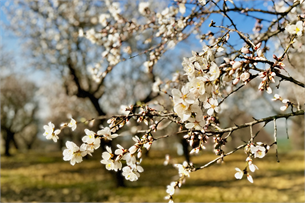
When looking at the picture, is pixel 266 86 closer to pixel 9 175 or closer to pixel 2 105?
pixel 9 175

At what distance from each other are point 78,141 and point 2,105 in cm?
864

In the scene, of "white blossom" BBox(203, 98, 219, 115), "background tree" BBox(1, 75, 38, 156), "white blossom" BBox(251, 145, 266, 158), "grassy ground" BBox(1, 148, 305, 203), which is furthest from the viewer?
"background tree" BBox(1, 75, 38, 156)

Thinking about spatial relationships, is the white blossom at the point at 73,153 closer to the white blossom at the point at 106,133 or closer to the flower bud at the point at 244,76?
the white blossom at the point at 106,133

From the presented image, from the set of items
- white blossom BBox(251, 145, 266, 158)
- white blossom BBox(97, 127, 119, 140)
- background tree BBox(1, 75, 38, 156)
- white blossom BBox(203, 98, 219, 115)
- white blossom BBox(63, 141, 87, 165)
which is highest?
background tree BBox(1, 75, 38, 156)

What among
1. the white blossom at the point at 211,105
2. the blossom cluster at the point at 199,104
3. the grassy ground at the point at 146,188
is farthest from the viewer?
the grassy ground at the point at 146,188

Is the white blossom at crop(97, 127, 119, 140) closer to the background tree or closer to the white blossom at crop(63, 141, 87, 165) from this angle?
the white blossom at crop(63, 141, 87, 165)

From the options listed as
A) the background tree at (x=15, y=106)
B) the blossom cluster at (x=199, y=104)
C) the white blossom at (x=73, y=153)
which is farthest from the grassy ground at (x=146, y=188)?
the background tree at (x=15, y=106)

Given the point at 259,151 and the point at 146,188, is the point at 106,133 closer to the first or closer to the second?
the point at 259,151

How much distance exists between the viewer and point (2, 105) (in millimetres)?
18922

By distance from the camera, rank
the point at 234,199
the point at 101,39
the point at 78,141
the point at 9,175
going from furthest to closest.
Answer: the point at 78,141
the point at 9,175
the point at 234,199
the point at 101,39

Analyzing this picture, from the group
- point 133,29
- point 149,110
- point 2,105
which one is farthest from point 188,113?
point 2,105

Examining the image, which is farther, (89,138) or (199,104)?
(199,104)

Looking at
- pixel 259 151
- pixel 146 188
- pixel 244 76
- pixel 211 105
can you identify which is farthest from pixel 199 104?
pixel 146 188

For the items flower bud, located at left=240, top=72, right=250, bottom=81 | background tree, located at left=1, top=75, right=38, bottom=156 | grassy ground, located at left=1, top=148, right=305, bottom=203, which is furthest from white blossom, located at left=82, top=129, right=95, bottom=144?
background tree, located at left=1, top=75, right=38, bottom=156
